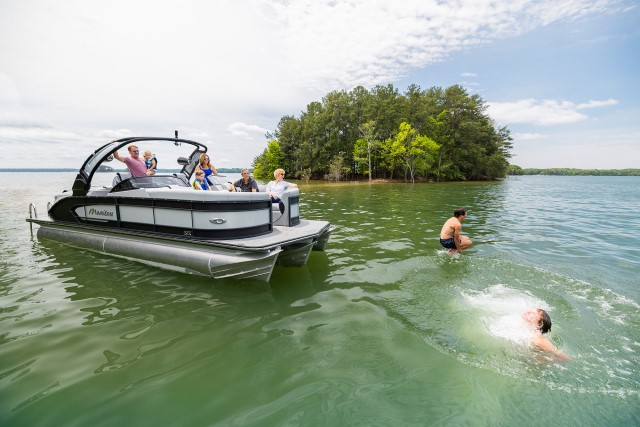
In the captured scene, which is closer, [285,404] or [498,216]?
[285,404]

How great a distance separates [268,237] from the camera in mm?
6465

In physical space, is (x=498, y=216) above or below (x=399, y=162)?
below

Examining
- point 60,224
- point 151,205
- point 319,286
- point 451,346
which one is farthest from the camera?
point 60,224

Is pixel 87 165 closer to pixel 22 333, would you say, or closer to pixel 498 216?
pixel 22 333

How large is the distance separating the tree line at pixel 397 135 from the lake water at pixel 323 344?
154 ft

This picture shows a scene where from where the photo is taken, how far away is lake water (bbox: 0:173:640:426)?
3.01 m

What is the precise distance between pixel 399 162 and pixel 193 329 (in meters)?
53.4

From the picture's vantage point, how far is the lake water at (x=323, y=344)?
3010 mm

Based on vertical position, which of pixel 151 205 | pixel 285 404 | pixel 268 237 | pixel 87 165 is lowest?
pixel 285 404

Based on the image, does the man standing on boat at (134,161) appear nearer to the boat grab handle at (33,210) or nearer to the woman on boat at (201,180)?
the woman on boat at (201,180)

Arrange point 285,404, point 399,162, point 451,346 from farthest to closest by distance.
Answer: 1. point 399,162
2. point 451,346
3. point 285,404

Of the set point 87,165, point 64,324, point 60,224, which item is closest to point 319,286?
point 64,324

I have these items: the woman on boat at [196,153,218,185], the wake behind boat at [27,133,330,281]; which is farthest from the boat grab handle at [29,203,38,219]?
the woman on boat at [196,153,218,185]

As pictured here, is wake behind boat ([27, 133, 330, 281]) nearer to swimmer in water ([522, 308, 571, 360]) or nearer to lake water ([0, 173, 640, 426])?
lake water ([0, 173, 640, 426])
